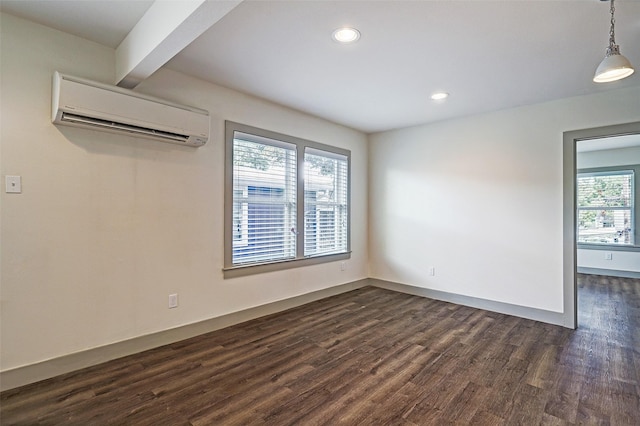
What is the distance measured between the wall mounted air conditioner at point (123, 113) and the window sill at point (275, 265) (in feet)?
4.58

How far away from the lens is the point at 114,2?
206cm

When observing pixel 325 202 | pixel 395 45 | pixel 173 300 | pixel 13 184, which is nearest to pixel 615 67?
pixel 395 45

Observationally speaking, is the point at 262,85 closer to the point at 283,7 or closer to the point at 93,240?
the point at 283,7

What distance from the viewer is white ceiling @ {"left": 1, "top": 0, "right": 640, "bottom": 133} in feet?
6.81

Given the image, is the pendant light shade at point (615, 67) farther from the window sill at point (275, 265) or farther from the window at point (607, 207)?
the window at point (607, 207)

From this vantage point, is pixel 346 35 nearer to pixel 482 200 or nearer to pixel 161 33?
pixel 161 33

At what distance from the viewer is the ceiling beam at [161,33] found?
1.67m

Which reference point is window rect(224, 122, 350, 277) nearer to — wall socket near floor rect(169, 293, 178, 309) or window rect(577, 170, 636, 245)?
wall socket near floor rect(169, 293, 178, 309)

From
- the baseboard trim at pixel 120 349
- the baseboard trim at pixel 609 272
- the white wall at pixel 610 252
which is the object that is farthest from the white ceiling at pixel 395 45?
the baseboard trim at pixel 609 272

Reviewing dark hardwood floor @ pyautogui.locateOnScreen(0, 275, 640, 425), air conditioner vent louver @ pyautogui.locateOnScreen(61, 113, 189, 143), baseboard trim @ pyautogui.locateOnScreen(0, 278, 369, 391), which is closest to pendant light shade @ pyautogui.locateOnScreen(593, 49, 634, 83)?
dark hardwood floor @ pyautogui.locateOnScreen(0, 275, 640, 425)

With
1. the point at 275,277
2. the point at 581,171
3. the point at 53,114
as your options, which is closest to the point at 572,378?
the point at 275,277

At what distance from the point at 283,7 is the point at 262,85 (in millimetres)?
1330

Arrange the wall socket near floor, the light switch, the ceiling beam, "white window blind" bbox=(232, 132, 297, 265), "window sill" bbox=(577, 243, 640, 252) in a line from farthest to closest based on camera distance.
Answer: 1. "window sill" bbox=(577, 243, 640, 252)
2. "white window blind" bbox=(232, 132, 297, 265)
3. the wall socket near floor
4. the light switch
5. the ceiling beam

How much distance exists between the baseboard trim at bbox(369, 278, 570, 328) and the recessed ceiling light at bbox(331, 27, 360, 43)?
362cm
